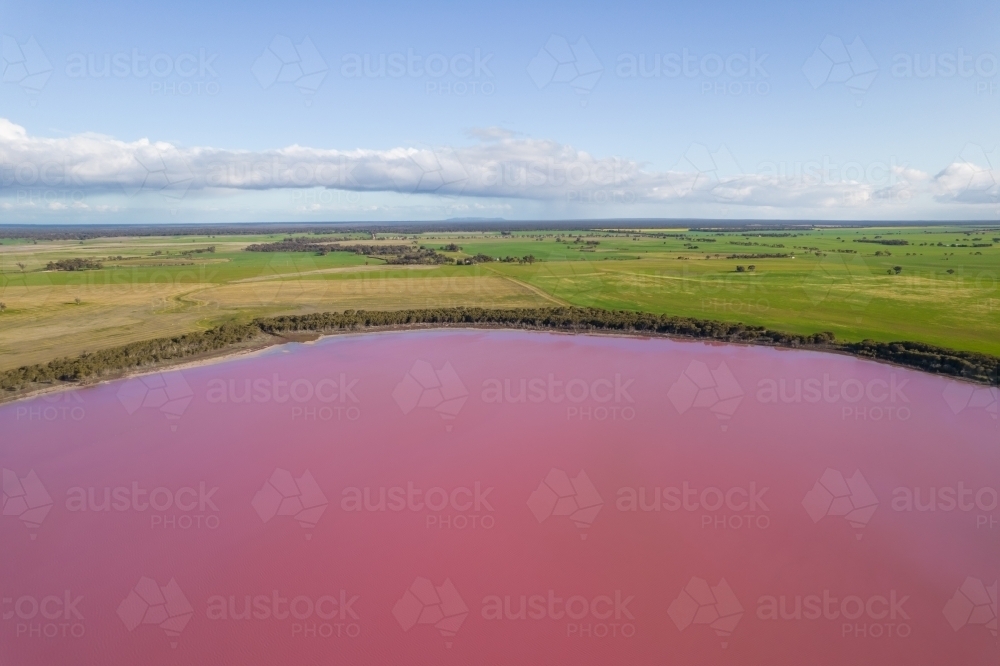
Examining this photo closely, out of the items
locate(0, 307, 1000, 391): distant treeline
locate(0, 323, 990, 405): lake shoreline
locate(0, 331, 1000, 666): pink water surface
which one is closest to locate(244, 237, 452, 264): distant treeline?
locate(0, 307, 1000, 391): distant treeline

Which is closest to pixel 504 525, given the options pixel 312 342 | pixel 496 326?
pixel 312 342

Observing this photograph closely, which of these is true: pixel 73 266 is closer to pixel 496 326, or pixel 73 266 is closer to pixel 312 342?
pixel 312 342

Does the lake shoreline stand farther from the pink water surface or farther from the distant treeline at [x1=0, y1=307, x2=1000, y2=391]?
the pink water surface

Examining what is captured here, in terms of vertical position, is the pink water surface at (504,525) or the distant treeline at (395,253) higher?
the distant treeline at (395,253)

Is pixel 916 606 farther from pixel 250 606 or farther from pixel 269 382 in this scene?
pixel 269 382

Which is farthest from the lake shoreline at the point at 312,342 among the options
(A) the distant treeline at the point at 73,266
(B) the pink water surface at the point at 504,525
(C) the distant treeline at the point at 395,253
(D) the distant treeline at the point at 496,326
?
(A) the distant treeline at the point at 73,266

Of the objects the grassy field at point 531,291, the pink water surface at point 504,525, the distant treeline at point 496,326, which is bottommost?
the pink water surface at point 504,525

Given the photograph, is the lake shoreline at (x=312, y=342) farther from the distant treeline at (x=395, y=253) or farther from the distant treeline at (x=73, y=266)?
the distant treeline at (x=73, y=266)
